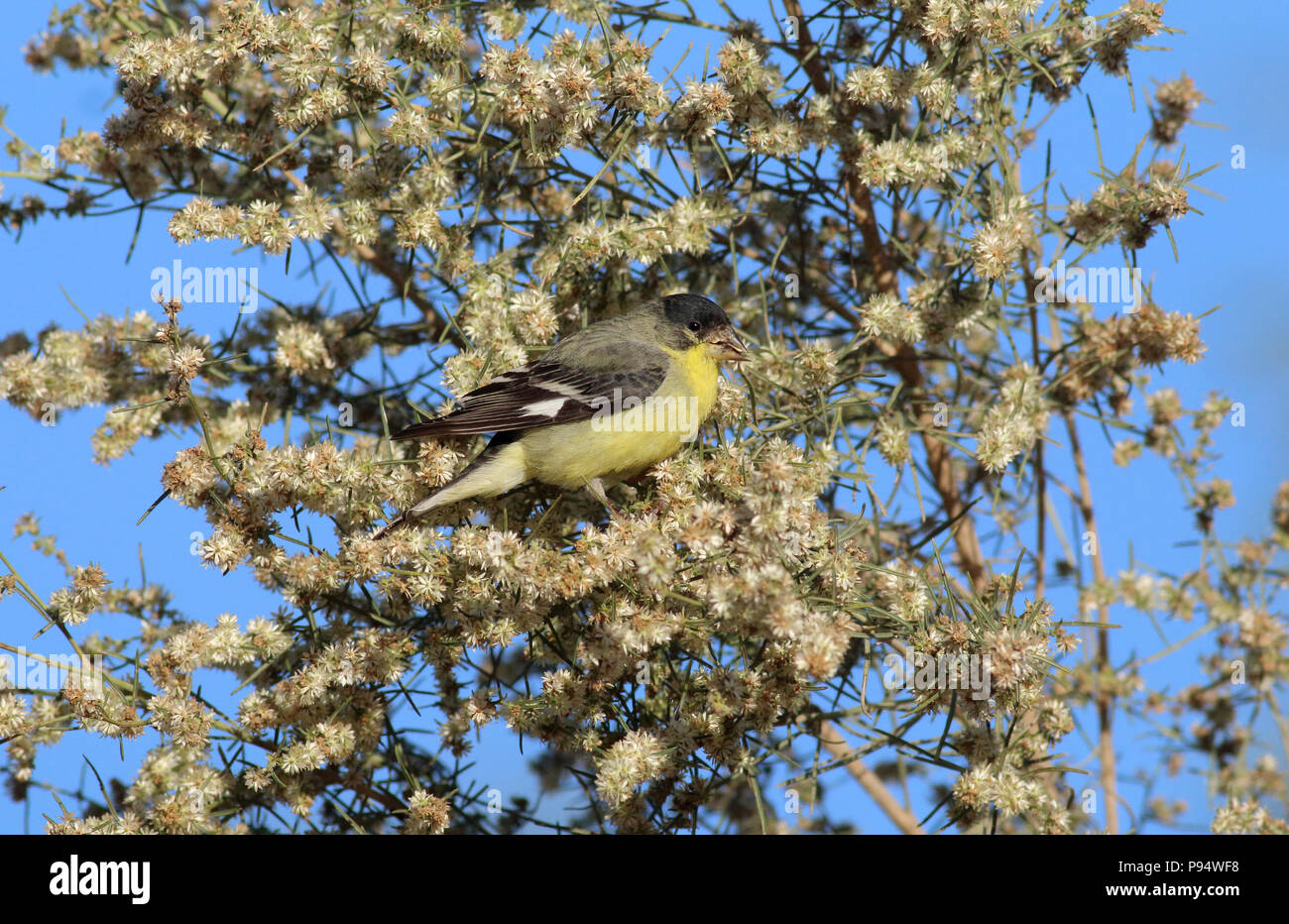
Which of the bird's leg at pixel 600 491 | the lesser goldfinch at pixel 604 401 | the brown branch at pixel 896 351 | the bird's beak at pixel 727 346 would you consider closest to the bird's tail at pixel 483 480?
the lesser goldfinch at pixel 604 401

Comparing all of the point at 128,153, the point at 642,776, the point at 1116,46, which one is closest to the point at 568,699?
the point at 642,776

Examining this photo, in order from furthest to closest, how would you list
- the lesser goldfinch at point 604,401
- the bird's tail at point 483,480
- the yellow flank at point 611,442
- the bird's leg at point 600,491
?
the yellow flank at point 611,442 < the lesser goldfinch at point 604,401 < the bird's leg at point 600,491 < the bird's tail at point 483,480

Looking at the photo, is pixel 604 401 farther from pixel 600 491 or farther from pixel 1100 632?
pixel 1100 632

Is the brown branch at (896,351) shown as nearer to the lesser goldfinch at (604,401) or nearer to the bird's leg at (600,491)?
the lesser goldfinch at (604,401)

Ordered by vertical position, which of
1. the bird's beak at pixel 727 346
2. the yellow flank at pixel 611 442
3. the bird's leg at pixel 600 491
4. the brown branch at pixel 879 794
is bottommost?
the brown branch at pixel 879 794

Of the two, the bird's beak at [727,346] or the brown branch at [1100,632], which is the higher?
the bird's beak at [727,346]

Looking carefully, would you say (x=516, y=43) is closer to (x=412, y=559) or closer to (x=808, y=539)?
(x=412, y=559)

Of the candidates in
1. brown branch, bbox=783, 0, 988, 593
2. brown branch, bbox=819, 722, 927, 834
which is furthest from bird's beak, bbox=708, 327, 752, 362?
brown branch, bbox=819, 722, 927, 834

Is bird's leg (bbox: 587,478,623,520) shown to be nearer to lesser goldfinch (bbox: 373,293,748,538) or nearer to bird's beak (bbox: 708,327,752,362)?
lesser goldfinch (bbox: 373,293,748,538)
